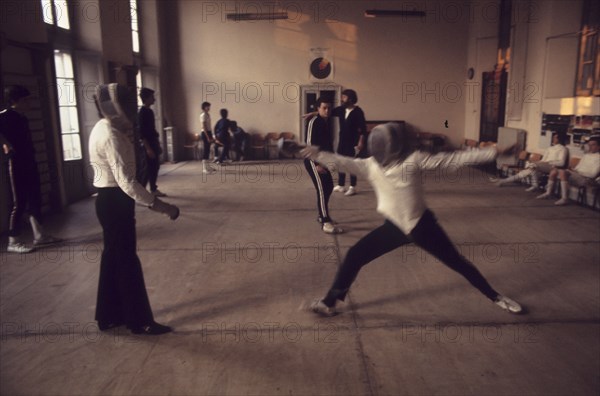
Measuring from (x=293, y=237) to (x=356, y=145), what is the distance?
2647mm

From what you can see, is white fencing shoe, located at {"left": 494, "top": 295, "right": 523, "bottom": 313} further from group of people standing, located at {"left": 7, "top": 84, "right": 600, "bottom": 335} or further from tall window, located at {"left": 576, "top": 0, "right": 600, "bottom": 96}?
tall window, located at {"left": 576, "top": 0, "right": 600, "bottom": 96}

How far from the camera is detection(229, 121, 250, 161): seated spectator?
42.2 feet

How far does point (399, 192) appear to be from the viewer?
9.92 ft

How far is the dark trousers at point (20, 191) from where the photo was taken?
15.7 ft

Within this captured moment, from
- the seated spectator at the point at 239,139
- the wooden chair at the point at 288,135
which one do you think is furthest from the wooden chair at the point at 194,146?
the wooden chair at the point at 288,135

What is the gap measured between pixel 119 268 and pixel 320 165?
111 inches

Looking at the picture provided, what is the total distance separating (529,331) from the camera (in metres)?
3.14

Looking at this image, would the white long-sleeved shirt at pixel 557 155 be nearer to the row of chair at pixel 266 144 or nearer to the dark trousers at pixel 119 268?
the dark trousers at pixel 119 268

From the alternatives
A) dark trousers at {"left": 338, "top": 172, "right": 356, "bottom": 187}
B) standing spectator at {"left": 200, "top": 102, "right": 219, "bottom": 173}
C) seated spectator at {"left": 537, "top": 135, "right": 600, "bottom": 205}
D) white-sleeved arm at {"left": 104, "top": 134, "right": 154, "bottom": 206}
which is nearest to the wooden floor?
seated spectator at {"left": 537, "top": 135, "right": 600, "bottom": 205}

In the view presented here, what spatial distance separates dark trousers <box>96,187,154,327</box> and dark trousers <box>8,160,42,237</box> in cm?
237

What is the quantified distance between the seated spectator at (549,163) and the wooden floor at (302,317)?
1.49 meters

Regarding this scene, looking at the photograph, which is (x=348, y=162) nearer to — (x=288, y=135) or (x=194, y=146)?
(x=288, y=135)

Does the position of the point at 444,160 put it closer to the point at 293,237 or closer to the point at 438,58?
the point at 293,237

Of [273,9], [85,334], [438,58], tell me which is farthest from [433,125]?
[85,334]
